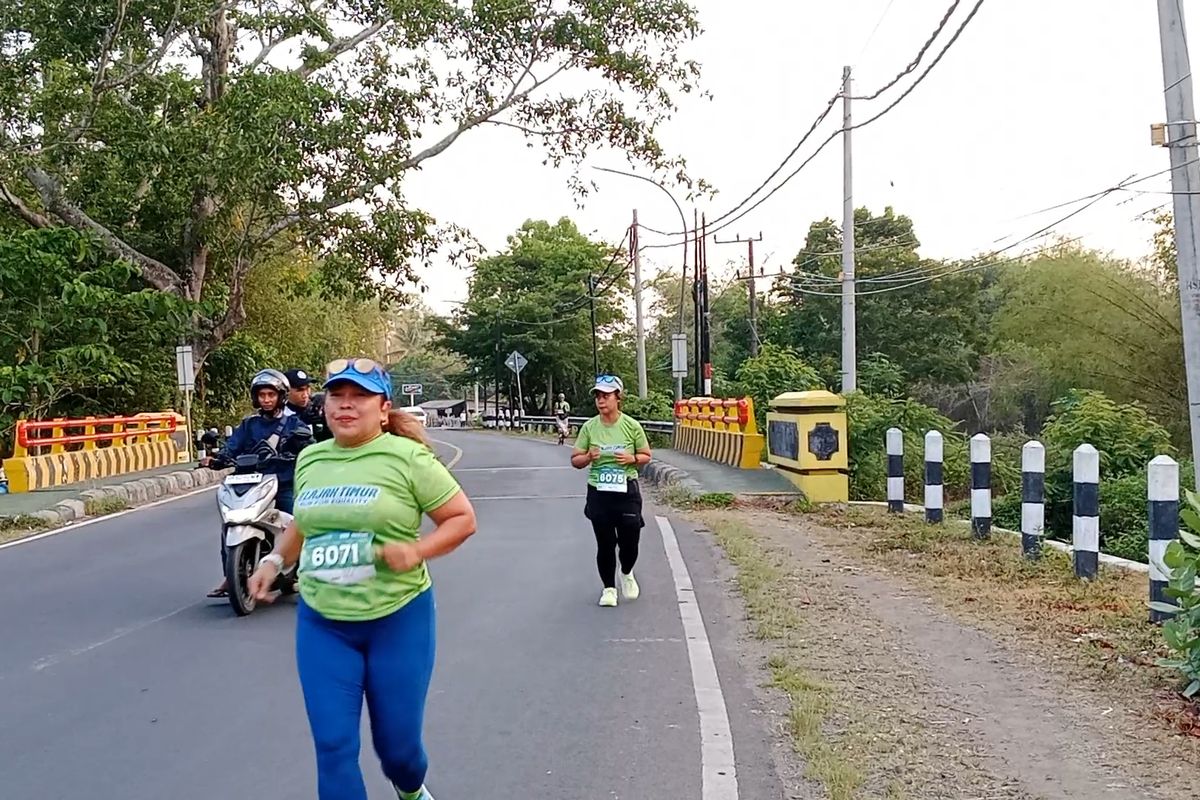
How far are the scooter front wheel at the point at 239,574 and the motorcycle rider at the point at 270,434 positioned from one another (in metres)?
0.18

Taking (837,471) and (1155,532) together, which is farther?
(837,471)

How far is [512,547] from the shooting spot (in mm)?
12195

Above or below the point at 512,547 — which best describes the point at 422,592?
above

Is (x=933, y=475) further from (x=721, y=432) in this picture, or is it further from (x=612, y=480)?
(x=721, y=432)

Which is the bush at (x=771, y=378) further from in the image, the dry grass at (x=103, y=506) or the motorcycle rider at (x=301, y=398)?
the motorcycle rider at (x=301, y=398)

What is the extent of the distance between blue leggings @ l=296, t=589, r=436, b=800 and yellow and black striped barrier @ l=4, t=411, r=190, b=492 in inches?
643

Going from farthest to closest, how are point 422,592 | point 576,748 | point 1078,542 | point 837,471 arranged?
point 837,471, point 1078,542, point 576,748, point 422,592

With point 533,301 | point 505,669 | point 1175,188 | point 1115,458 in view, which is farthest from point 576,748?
point 533,301

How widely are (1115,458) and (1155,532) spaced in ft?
35.9

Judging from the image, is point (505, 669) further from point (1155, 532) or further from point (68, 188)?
point (68, 188)

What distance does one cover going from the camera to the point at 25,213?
25.2m

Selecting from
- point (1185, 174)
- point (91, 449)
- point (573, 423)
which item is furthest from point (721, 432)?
point (573, 423)

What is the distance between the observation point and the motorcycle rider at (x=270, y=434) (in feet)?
28.6

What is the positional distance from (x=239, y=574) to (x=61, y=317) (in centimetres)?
1573
